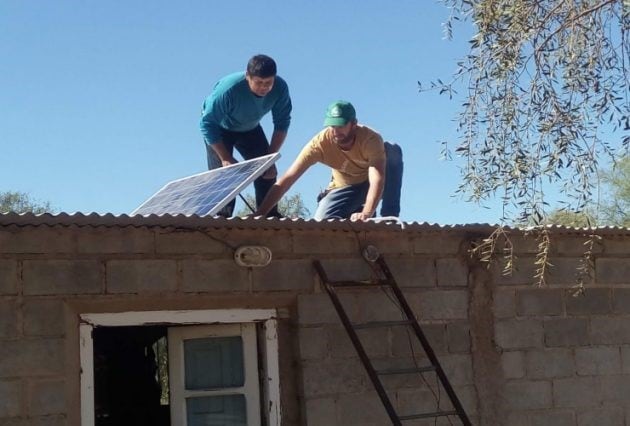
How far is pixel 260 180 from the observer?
838 centimetres

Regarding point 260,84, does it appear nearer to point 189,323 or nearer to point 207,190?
point 207,190

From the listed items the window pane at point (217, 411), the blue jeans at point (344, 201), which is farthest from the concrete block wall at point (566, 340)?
the window pane at point (217, 411)

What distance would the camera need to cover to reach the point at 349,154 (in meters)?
8.06

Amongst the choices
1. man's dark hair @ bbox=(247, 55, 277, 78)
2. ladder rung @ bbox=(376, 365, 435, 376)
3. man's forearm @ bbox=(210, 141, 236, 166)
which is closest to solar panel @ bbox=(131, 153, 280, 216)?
man's forearm @ bbox=(210, 141, 236, 166)

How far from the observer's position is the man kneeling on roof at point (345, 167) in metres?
7.73

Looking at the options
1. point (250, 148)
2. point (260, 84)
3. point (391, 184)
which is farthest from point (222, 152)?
point (391, 184)

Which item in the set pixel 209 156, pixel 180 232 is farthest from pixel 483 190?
pixel 209 156

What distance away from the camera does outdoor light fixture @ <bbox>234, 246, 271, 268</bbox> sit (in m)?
6.63

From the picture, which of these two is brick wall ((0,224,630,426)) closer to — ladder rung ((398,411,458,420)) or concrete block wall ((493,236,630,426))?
concrete block wall ((493,236,630,426))

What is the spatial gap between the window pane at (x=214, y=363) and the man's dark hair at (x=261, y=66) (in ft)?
7.12

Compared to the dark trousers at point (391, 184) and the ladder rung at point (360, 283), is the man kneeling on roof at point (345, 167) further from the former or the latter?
the ladder rung at point (360, 283)

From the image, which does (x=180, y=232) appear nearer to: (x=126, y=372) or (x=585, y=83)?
(x=585, y=83)

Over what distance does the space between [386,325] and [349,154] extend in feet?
5.67

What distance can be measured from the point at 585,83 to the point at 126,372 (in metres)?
6.71
